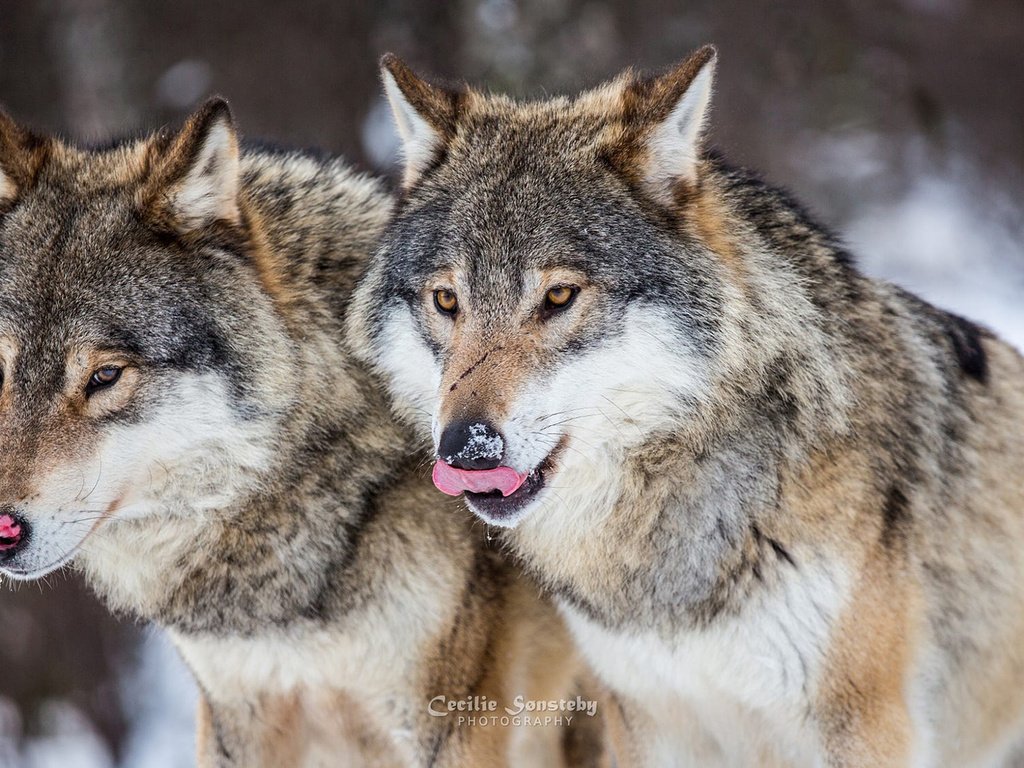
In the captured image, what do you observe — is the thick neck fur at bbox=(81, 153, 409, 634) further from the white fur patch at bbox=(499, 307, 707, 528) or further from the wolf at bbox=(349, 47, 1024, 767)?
the white fur patch at bbox=(499, 307, 707, 528)

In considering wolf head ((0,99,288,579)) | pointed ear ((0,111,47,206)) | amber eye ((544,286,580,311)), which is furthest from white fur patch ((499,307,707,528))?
pointed ear ((0,111,47,206))

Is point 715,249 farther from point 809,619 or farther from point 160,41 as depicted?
point 160,41

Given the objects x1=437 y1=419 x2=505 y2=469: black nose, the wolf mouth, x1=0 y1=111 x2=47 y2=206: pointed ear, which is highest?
x1=0 y1=111 x2=47 y2=206: pointed ear

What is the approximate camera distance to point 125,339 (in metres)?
3.61

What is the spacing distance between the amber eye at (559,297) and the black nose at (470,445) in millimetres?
465

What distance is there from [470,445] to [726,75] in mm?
8566

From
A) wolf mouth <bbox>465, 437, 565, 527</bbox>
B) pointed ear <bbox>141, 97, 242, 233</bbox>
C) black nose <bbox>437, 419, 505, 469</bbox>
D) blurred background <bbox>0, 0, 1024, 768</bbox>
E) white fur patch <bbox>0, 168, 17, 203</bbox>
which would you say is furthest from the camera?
blurred background <bbox>0, 0, 1024, 768</bbox>

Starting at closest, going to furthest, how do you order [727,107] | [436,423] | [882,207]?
[436,423]
[727,107]
[882,207]

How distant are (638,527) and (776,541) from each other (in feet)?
1.40

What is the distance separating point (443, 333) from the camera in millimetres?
3680

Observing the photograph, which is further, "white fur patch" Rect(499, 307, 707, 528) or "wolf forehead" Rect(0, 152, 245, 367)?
"wolf forehead" Rect(0, 152, 245, 367)

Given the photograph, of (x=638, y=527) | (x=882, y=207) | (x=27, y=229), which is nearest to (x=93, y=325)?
(x=27, y=229)

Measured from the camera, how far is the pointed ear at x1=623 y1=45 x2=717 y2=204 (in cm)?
Answer: 349

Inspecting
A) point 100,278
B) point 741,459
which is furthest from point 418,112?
point 741,459
